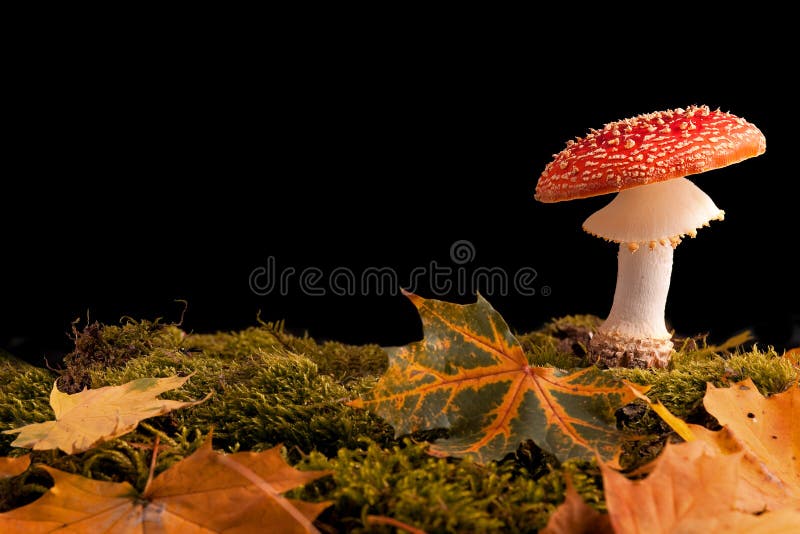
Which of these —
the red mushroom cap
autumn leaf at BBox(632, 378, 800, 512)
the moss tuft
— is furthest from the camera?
the moss tuft

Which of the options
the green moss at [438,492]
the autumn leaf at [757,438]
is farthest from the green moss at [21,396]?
the autumn leaf at [757,438]

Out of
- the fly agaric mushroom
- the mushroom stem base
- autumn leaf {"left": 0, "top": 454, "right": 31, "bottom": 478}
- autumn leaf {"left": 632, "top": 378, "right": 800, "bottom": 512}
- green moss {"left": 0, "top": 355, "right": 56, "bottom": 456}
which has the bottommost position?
green moss {"left": 0, "top": 355, "right": 56, "bottom": 456}

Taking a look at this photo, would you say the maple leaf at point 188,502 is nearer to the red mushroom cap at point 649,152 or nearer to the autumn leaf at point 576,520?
the autumn leaf at point 576,520

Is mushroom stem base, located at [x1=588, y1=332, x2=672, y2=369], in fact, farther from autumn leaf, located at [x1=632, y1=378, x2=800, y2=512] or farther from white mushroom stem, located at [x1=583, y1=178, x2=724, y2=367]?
autumn leaf, located at [x1=632, y1=378, x2=800, y2=512]

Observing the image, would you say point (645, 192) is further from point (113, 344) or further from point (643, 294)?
point (113, 344)

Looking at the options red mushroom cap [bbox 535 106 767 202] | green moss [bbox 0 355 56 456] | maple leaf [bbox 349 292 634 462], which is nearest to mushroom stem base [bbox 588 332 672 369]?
red mushroom cap [bbox 535 106 767 202]

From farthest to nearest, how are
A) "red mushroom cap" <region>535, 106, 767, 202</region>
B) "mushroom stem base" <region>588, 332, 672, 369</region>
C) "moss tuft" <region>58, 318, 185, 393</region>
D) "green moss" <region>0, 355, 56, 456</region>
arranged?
"mushroom stem base" <region>588, 332, 672, 369</region>, "moss tuft" <region>58, 318, 185, 393</region>, "red mushroom cap" <region>535, 106, 767, 202</region>, "green moss" <region>0, 355, 56, 456</region>
